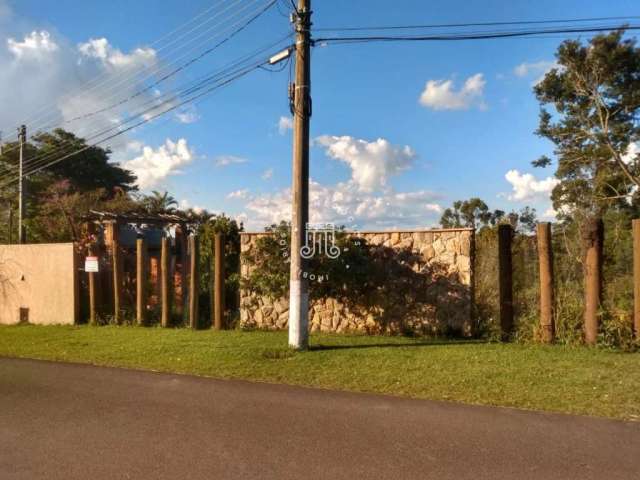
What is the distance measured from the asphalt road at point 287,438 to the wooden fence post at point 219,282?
487 centimetres

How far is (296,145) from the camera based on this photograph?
8906 mm

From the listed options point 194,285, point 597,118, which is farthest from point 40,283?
point 597,118

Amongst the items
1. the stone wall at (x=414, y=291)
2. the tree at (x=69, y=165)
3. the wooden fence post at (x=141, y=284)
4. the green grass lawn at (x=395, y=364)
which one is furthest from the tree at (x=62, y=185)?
the stone wall at (x=414, y=291)

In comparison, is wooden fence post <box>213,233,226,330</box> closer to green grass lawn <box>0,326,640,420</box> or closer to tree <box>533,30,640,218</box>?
green grass lawn <box>0,326,640,420</box>

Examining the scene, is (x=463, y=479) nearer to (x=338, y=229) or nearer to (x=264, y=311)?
(x=338, y=229)

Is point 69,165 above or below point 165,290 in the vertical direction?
above

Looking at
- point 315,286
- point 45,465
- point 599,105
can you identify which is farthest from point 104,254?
point 599,105

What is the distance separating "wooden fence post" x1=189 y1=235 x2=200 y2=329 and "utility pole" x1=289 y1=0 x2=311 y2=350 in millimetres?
3486

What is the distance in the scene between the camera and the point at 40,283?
13.7 meters

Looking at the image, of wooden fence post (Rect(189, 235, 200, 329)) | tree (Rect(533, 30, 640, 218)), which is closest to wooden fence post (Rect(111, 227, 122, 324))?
wooden fence post (Rect(189, 235, 200, 329))

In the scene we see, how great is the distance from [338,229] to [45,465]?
7086 millimetres

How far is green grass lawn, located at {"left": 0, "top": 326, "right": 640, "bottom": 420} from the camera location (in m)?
6.04

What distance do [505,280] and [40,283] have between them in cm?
1140

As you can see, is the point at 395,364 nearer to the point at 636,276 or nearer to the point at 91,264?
the point at 636,276
